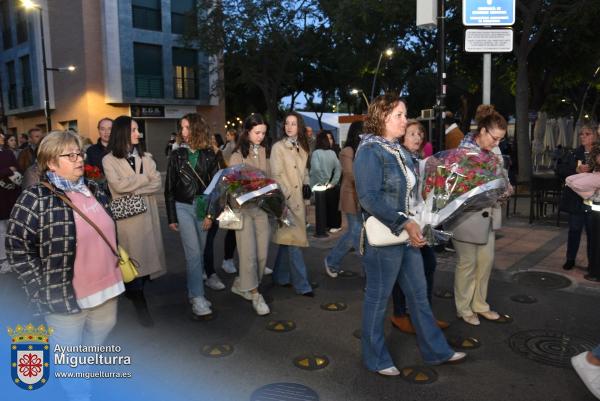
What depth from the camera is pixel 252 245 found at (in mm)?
4863

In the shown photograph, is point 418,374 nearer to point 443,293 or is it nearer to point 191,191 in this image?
point 443,293

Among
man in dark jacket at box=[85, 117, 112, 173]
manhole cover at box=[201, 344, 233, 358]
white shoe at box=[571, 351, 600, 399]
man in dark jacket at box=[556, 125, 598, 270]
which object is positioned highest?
man in dark jacket at box=[85, 117, 112, 173]

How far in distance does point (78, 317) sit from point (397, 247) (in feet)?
6.77

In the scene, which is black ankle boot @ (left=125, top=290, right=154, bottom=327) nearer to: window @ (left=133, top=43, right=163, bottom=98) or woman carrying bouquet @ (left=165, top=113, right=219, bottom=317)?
woman carrying bouquet @ (left=165, top=113, right=219, bottom=317)

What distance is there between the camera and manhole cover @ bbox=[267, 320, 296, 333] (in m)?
4.51

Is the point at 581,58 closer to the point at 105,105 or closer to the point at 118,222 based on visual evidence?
the point at 118,222

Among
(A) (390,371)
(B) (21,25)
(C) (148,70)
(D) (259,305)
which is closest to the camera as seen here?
(A) (390,371)

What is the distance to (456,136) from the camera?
7332mm

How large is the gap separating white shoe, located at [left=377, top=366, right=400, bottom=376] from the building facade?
82.7ft

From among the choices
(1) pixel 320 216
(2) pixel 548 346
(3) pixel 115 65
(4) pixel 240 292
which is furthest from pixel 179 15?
(2) pixel 548 346

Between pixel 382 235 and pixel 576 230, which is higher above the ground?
pixel 382 235

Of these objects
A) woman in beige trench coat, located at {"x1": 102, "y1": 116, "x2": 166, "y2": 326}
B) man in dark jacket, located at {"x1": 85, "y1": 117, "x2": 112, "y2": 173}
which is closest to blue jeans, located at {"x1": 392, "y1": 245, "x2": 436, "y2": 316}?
woman in beige trench coat, located at {"x1": 102, "y1": 116, "x2": 166, "y2": 326}

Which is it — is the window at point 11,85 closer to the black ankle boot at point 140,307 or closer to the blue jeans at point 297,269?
the blue jeans at point 297,269

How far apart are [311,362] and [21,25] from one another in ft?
115
